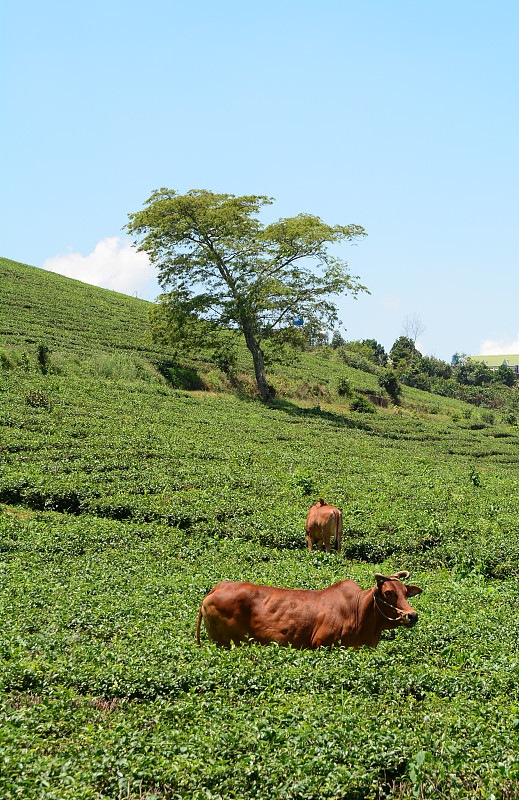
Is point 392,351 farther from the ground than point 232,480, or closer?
farther from the ground

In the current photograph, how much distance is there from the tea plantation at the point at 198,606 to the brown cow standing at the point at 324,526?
459 mm

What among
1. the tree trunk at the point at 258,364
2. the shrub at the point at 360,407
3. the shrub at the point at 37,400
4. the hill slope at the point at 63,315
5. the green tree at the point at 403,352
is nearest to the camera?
the shrub at the point at 37,400

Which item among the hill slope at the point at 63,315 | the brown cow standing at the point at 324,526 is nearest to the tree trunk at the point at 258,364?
the hill slope at the point at 63,315

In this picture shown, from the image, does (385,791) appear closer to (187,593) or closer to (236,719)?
(236,719)

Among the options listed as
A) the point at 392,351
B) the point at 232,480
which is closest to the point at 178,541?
the point at 232,480

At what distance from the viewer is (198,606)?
9711 millimetres

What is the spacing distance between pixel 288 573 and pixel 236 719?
5.61 m

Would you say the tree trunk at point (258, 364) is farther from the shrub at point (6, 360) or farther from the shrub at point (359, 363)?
the shrub at point (359, 363)

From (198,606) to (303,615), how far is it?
2.10 metres

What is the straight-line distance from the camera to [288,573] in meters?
11.7

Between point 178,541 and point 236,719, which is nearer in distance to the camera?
point 236,719

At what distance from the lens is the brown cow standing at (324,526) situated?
14.0 m

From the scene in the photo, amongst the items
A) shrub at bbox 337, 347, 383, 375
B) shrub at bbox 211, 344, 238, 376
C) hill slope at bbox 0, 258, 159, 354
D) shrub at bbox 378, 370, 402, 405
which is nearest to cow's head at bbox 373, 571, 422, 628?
hill slope at bbox 0, 258, 159, 354

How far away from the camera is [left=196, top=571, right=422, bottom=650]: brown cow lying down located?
829 centimetres
